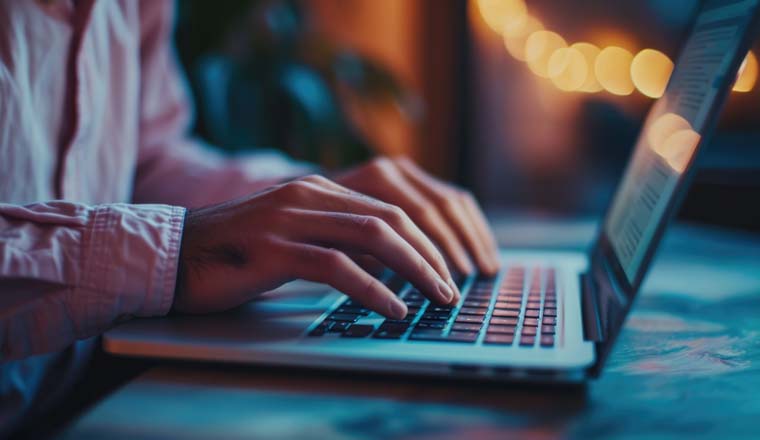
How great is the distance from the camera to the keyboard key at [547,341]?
38cm

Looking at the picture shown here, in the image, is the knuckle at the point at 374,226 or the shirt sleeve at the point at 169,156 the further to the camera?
the shirt sleeve at the point at 169,156

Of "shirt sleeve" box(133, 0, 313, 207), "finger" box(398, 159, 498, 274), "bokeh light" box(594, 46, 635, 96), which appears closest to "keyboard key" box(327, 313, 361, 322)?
"finger" box(398, 159, 498, 274)

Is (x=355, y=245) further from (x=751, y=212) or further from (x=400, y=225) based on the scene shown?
(x=751, y=212)

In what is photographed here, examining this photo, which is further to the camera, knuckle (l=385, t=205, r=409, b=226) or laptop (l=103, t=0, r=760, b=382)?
knuckle (l=385, t=205, r=409, b=226)

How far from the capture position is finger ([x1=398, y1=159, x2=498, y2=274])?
66 cm

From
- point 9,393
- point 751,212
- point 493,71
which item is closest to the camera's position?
point 9,393

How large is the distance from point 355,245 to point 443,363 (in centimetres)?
13

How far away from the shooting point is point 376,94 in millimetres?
1666

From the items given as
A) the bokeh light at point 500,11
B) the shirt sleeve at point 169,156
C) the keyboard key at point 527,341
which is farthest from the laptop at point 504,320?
the bokeh light at point 500,11

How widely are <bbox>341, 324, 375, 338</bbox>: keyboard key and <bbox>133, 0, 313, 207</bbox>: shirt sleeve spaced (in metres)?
0.47

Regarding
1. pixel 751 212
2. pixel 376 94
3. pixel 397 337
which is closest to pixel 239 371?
pixel 397 337

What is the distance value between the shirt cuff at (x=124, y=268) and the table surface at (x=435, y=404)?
0.05 metres

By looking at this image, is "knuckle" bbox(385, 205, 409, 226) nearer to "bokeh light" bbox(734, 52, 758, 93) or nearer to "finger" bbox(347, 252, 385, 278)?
"finger" bbox(347, 252, 385, 278)

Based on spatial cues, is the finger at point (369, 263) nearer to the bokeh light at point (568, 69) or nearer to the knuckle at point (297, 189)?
the knuckle at point (297, 189)
